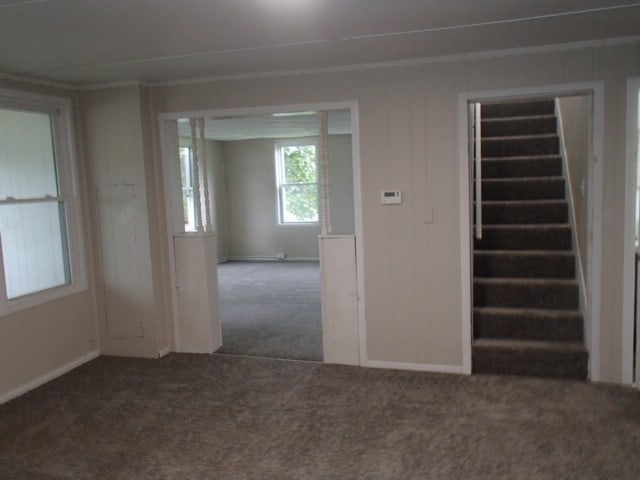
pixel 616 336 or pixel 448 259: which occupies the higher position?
pixel 448 259

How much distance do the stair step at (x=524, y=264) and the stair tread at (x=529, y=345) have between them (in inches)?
23.5

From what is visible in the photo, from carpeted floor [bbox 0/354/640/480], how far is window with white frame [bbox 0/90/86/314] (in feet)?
2.41

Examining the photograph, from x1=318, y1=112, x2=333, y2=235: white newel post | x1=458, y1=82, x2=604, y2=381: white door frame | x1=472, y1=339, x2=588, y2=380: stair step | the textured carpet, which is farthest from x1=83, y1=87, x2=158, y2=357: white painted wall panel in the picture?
x1=472, y1=339, x2=588, y2=380: stair step

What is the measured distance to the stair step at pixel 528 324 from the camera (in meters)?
3.86

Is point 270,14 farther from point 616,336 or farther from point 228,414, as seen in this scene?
point 616,336

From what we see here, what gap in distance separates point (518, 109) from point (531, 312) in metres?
2.29

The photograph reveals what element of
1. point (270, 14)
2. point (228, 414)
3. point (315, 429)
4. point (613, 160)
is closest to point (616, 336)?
point (613, 160)

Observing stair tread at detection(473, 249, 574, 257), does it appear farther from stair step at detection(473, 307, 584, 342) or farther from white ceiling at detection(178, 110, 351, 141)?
white ceiling at detection(178, 110, 351, 141)

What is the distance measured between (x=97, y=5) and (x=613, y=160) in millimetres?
3019

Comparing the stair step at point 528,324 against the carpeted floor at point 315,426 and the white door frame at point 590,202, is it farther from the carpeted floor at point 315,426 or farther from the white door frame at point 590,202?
the carpeted floor at point 315,426

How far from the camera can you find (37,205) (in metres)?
3.98

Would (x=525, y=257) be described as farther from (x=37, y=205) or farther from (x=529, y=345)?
(x=37, y=205)

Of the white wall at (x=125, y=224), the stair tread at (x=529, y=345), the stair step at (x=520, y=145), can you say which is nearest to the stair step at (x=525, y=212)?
the stair step at (x=520, y=145)

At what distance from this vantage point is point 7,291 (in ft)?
12.0
